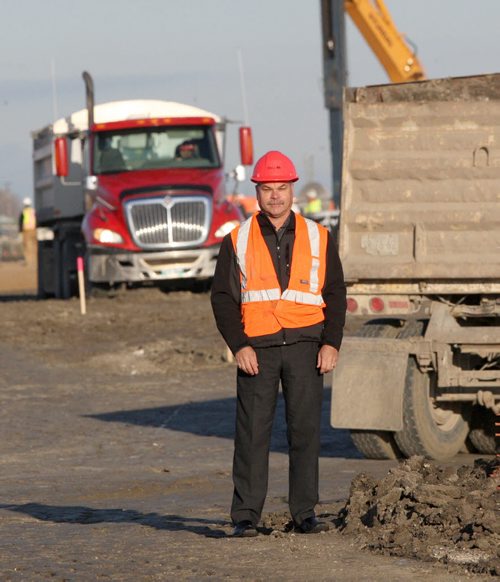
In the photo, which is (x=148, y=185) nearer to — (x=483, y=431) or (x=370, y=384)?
(x=483, y=431)

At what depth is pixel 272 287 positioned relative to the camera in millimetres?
7961

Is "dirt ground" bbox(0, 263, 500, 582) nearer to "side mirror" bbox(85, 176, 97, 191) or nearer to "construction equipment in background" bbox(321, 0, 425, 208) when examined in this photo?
"side mirror" bbox(85, 176, 97, 191)

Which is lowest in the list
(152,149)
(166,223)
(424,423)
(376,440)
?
(376,440)

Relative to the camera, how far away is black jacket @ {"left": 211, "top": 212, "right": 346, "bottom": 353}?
7945 millimetres

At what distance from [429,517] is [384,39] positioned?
89.7ft

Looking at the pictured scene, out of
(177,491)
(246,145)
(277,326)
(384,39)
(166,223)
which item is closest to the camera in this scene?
(277,326)

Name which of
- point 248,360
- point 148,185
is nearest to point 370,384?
point 248,360

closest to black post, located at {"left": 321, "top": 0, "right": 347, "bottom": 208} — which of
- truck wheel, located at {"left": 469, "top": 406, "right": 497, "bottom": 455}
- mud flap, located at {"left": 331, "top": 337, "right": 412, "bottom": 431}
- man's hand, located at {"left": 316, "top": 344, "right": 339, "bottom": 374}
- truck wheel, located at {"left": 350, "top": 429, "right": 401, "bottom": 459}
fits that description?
truck wheel, located at {"left": 469, "top": 406, "right": 497, "bottom": 455}

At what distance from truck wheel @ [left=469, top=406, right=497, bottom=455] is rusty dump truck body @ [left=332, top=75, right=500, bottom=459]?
400 mm

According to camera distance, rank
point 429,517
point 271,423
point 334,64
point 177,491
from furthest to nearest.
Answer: point 334,64 < point 177,491 < point 271,423 < point 429,517

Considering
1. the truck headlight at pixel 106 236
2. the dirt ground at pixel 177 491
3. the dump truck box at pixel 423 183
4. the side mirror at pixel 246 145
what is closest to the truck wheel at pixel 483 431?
the dirt ground at pixel 177 491

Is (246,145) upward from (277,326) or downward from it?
upward

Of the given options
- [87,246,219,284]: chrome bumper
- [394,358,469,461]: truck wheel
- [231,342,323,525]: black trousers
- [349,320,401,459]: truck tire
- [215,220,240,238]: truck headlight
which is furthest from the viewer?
[215,220,240,238]: truck headlight

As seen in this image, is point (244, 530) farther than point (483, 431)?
No
